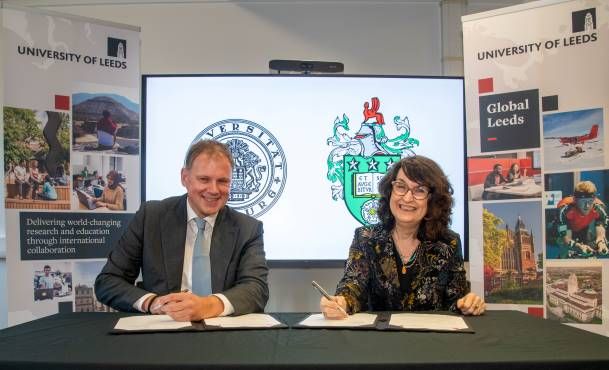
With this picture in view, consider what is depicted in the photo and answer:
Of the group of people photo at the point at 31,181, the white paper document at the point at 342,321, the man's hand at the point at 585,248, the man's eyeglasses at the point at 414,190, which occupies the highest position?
the group of people photo at the point at 31,181

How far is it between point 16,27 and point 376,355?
269 centimetres

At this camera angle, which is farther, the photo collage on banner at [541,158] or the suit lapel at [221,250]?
the photo collage on banner at [541,158]

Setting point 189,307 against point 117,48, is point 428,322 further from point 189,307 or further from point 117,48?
point 117,48

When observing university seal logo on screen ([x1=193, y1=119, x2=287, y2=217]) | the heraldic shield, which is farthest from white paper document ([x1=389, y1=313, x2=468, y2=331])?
university seal logo on screen ([x1=193, y1=119, x2=287, y2=217])

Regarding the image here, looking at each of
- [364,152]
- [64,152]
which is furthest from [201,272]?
[364,152]

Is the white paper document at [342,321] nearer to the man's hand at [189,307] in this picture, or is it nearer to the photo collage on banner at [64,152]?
the man's hand at [189,307]

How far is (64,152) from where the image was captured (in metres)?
3.09

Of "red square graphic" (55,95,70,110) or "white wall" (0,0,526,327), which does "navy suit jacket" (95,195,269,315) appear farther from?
"white wall" (0,0,526,327)

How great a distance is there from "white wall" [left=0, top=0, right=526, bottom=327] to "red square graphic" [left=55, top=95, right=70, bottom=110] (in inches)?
49.4

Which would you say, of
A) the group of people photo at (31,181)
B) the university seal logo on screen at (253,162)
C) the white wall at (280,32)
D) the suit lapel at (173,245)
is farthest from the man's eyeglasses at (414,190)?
the white wall at (280,32)

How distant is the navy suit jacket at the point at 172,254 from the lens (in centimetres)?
220

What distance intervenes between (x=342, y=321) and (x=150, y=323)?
0.56m

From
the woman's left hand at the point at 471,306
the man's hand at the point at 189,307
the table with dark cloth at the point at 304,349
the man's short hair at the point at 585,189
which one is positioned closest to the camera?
the table with dark cloth at the point at 304,349

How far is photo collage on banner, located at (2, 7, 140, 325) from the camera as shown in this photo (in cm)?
297
